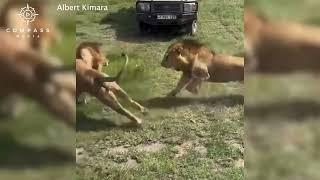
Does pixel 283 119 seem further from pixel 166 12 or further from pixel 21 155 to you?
pixel 21 155

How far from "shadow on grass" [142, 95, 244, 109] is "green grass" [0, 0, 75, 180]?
26.3 inches

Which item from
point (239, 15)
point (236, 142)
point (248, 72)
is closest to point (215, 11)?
point (239, 15)

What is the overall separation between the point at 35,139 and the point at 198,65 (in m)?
1.30

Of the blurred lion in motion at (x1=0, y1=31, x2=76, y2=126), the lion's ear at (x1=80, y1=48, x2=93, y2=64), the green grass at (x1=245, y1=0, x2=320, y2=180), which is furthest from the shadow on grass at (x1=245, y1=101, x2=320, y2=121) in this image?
the blurred lion in motion at (x1=0, y1=31, x2=76, y2=126)

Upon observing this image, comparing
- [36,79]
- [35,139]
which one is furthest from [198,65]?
[35,139]

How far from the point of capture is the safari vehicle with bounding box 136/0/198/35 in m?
4.79

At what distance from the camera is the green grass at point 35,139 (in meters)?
4.70

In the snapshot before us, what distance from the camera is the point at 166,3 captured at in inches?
189

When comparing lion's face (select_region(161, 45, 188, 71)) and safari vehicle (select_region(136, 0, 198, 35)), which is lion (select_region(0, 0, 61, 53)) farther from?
lion's face (select_region(161, 45, 188, 71))

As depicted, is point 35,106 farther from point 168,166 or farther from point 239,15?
point 239,15

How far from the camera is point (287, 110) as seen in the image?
4918 mm

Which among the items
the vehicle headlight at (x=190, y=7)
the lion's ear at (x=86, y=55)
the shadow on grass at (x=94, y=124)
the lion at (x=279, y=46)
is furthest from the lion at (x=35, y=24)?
the lion at (x=279, y=46)

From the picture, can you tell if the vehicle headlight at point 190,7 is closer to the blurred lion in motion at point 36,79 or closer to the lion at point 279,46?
the lion at point 279,46

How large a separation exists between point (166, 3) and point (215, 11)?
0.37m
